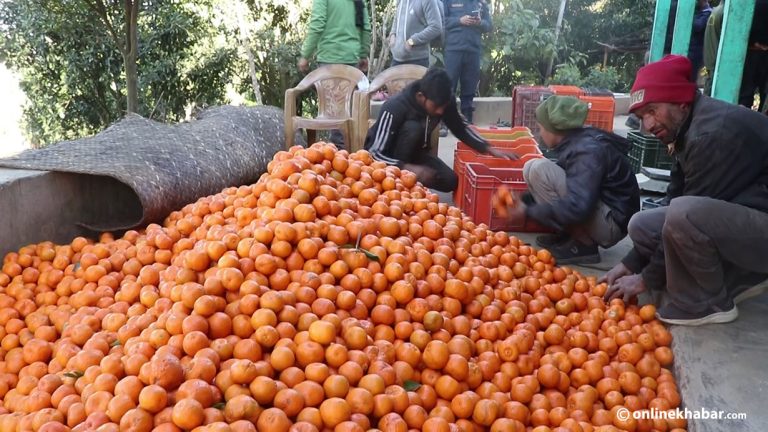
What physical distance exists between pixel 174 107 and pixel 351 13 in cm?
414

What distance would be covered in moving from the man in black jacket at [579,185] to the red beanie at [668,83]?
0.79m

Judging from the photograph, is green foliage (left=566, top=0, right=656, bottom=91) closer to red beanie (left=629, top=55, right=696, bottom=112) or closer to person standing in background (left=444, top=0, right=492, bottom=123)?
person standing in background (left=444, top=0, right=492, bottom=123)

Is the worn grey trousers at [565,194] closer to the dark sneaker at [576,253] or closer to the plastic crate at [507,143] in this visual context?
the dark sneaker at [576,253]

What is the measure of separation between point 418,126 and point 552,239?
1.45m

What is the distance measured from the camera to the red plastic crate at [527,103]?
7148mm

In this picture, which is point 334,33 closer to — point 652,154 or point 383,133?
point 383,133

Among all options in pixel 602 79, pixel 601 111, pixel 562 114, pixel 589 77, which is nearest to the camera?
pixel 562 114

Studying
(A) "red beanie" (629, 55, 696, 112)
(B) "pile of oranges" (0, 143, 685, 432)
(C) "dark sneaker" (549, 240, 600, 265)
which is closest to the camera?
(B) "pile of oranges" (0, 143, 685, 432)

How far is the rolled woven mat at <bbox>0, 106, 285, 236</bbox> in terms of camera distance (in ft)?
11.4

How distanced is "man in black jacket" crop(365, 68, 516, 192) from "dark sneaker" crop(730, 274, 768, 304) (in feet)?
6.94

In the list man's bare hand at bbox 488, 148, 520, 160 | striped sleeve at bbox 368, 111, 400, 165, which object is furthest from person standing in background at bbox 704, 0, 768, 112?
striped sleeve at bbox 368, 111, 400, 165

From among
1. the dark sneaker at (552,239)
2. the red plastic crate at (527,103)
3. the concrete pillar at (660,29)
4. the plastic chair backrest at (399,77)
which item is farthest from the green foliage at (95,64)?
the dark sneaker at (552,239)

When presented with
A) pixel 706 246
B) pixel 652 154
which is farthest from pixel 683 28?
pixel 706 246

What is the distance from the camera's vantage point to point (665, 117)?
2.82 m
